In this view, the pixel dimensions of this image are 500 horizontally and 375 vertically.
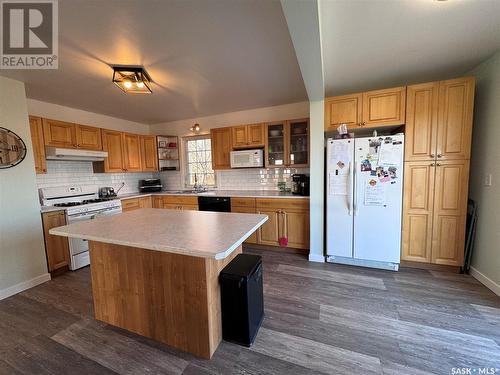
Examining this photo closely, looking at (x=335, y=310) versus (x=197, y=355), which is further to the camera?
(x=335, y=310)

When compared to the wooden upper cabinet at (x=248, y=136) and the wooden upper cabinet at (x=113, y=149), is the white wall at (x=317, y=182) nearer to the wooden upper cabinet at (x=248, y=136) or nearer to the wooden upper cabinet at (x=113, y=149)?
the wooden upper cabinet at (x=248, y=136)

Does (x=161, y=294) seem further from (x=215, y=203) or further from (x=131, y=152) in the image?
(x=131, y=152)

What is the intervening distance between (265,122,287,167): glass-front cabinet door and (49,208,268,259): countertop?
1899 mm

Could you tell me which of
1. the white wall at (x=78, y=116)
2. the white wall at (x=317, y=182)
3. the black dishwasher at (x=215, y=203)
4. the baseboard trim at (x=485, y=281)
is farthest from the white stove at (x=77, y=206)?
the baseboard trim at (x=485, y=281)

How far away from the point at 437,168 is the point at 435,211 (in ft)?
1.70

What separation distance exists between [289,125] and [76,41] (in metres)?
2.76

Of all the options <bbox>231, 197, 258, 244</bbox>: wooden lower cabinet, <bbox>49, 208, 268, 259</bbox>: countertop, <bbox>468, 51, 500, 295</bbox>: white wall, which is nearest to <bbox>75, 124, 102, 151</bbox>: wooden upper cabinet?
<bbox>49, 208, 268, 259</bbox>: countertop

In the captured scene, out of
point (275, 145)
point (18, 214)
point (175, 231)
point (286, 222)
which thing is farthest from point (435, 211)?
point (18, 214)

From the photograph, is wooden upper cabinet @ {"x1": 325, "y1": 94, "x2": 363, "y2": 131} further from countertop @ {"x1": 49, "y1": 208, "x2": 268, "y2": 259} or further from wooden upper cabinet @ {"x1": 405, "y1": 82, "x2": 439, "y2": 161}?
countertop @ {"x1": 49, "y1": 208, "x2": 268, "y2": 259}

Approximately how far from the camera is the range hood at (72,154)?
2906 millimetres

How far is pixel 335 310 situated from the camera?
194 cm

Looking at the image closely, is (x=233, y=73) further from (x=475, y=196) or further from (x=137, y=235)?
(x=475, y=196)

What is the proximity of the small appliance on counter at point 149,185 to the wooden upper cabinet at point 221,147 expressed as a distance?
5.04ft

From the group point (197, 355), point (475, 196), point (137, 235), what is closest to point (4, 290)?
point (137, 235)
